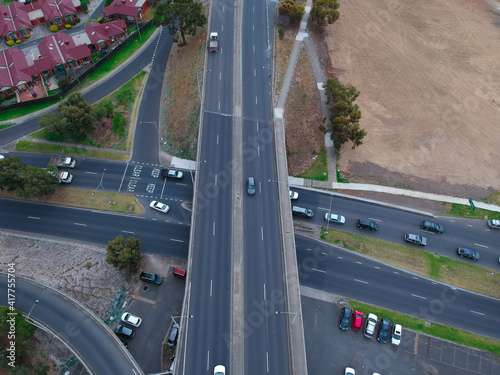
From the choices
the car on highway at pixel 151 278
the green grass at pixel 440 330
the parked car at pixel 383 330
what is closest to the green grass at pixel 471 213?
the green grass at pixel 440 330

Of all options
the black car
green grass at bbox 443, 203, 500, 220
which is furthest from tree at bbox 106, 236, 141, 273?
green grass at bbox 443, 203, 500, 220

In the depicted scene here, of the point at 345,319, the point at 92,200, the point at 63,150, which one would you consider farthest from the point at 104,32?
the point at 345,319

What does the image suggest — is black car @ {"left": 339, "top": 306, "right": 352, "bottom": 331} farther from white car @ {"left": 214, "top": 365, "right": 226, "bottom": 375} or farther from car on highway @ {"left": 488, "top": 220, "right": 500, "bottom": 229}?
car on highway @ {"left": 488, "top": 220, "right": 500, "bottom": 229}

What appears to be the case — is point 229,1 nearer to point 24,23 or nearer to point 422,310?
point 24,23

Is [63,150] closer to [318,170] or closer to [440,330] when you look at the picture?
[318,170]

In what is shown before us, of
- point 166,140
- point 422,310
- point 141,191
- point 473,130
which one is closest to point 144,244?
point 141,191
